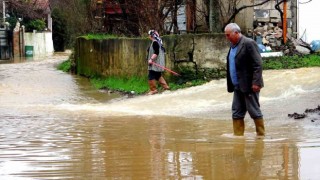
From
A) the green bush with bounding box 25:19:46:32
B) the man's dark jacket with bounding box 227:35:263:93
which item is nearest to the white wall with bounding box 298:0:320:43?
the man's dark jacket with bounding box 227:35:263:93

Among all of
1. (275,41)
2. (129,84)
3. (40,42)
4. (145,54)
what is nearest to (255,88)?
(145,54)

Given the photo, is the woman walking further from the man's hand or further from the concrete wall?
the man's hand

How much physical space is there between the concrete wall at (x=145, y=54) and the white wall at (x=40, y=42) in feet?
74.8

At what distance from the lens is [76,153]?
757cm

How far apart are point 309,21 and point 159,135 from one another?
1356 centimetres

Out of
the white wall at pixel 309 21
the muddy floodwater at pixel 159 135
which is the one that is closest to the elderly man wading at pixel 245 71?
the muddy floodwater at pixel 159 135

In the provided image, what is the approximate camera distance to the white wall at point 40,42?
4353 cm

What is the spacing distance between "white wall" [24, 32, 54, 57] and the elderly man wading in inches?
1351

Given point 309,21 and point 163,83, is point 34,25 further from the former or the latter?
point 163,83

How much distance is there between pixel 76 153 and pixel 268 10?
14726mm

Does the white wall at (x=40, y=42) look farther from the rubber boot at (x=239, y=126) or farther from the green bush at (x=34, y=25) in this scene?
the rubber boot at (x=239, y=126)

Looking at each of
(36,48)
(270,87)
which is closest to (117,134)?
(270,87)

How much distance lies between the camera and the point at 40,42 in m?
45.9

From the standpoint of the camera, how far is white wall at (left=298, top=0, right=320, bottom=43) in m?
21.4
